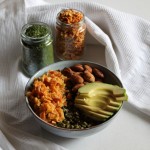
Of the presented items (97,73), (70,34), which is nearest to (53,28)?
(70,34)

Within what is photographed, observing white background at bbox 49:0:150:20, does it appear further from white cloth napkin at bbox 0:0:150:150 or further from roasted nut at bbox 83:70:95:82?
roasted nut at bbox 83:70:95:82

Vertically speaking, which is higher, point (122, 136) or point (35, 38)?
point (35, 38)

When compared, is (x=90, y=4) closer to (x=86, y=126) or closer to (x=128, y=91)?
(x=128, y=91)

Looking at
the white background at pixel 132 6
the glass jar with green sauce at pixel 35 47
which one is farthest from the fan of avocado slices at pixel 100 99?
the white background at pixel 132 6

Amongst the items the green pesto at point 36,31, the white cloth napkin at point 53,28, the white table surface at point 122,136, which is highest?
the green pesto at point 36,31

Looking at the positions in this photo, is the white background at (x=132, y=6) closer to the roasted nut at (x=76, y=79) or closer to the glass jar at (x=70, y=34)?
the glass jar at (x=70, y=34)

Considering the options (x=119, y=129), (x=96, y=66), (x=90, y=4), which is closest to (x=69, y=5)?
(x=90, y=4)

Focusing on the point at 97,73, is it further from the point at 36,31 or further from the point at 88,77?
the point at 36,31
